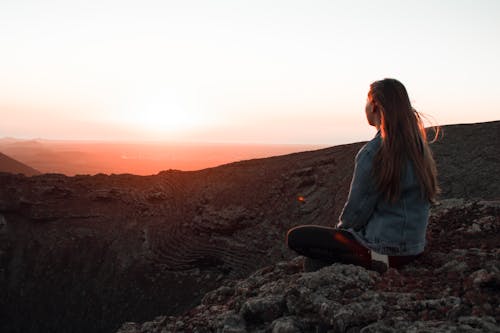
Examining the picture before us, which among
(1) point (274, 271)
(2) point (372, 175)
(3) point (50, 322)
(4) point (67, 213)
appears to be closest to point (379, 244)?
(2) point (372, 175)

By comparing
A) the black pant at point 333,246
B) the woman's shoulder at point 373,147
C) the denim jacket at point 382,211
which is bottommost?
the black pant at point 333,246

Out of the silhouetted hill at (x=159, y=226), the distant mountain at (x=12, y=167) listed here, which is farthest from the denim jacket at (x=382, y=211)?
the distant mountain at (x=12, y=167)

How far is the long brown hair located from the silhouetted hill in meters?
8.24

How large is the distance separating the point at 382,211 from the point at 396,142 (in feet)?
2.36

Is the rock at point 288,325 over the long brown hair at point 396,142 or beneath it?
beneath

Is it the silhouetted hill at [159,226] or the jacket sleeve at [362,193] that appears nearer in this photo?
the jacket sleeve at [362,193]

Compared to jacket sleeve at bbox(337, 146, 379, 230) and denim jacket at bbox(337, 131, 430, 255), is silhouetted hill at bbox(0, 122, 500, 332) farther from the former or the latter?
jacket sleeve at bbox(337, 146, 379, 230)

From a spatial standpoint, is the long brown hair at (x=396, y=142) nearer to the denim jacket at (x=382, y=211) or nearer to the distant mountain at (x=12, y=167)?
the denim jacket at (x=382, y=211)

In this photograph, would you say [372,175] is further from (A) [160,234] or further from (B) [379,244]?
(A) [160,234]

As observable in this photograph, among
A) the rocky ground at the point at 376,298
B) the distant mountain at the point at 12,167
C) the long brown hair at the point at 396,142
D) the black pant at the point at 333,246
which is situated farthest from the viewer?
the distant mountain at the point at 12,167

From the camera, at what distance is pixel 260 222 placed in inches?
637

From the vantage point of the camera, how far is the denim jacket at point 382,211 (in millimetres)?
3891

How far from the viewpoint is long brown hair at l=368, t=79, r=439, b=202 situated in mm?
3748

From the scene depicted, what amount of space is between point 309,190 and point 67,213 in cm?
1239
